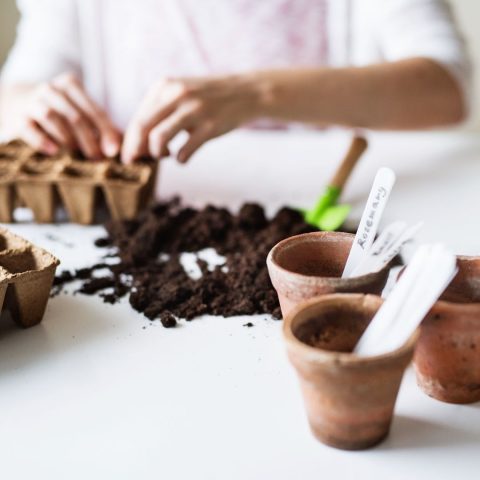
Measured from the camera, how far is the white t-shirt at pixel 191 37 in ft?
4.39

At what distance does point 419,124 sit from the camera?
1.25 m

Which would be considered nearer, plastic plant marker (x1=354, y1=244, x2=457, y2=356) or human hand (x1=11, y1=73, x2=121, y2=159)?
plastic plant marker (x1=354, y1=244, x2=457, y2=356)

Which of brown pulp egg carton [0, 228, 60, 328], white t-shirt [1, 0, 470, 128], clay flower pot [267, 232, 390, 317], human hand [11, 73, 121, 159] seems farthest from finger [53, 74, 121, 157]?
clay flower pot [267, 232, 390, 317]

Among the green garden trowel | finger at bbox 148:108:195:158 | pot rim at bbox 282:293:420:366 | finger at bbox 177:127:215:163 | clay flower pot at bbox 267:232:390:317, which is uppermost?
pot rim at bbox 282:293:420:366

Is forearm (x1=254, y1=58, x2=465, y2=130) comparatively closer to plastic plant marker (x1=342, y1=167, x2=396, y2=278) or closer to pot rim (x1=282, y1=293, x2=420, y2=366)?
plastic plant marker (x1=342, y1=167, x2=396, y2=278)

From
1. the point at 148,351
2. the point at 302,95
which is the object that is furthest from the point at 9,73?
the point at 148,351

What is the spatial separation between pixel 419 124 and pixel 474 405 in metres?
0.78

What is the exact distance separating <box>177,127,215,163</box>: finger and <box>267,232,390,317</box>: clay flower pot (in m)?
0.46

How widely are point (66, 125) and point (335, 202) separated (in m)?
0.43

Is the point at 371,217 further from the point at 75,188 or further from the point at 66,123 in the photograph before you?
the point at 66,123

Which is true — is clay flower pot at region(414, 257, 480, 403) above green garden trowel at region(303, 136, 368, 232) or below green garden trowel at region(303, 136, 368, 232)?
above

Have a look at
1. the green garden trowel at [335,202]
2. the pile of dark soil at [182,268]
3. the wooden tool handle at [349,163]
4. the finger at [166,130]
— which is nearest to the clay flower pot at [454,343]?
the pile of dark soil at [182,268]

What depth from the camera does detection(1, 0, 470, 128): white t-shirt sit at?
1338mm

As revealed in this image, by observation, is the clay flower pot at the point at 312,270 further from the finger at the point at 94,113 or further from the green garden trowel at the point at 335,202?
the finger at the point at 94,113
